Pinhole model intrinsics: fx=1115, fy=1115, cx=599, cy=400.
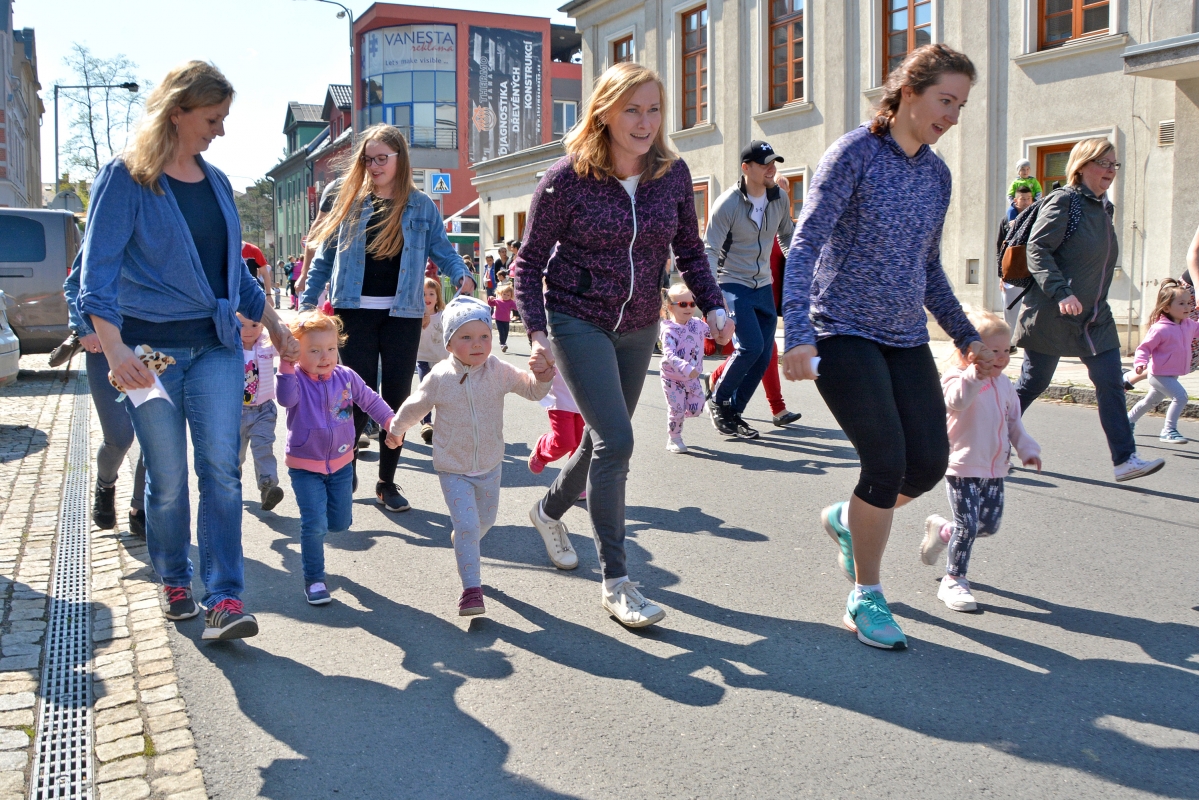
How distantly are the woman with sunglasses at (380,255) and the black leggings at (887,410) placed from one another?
8.18 feet

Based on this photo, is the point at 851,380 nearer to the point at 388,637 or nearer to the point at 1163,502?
the point at 388,637

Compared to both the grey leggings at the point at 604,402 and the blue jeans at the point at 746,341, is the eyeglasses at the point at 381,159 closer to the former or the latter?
the grey leggings at the point at 604,402

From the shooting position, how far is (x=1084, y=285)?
20.6 feet

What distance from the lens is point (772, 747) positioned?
313 cm

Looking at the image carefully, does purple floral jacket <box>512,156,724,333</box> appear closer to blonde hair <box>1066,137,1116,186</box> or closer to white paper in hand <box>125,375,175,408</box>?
white paper in hand <box>125,375,175,408</box>

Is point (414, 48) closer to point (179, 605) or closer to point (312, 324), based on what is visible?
point (312, 324)

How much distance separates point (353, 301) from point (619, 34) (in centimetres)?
2256

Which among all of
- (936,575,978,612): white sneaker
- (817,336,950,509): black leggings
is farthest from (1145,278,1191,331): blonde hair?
(817,336,950,509): black leggings

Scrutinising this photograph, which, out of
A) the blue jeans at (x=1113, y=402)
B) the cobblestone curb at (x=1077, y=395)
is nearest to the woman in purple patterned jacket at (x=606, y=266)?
the blue jeans at (x=1113, y=402)

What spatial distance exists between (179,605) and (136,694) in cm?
71

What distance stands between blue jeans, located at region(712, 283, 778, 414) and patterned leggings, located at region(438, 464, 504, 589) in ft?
13.6

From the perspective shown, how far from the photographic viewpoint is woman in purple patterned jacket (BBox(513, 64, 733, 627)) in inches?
161

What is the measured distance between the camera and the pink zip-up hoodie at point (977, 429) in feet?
14.7

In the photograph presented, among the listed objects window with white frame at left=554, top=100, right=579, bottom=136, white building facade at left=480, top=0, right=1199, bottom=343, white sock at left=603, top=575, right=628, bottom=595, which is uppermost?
window with white frame at left=554, top=100, right=579, bottom=136
